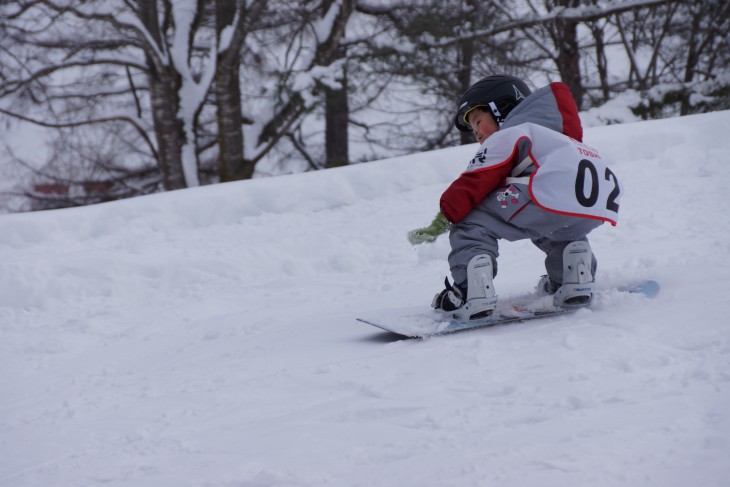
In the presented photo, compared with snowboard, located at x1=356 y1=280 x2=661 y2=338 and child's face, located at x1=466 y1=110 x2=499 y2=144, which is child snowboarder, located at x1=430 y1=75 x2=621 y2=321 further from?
child's face, located at x1=466 y1=110 x2=499 y2=144

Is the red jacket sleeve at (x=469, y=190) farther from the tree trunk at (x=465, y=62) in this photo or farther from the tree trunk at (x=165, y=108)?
the tree trunk at (x=165, y=108)

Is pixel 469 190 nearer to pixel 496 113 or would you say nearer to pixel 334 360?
pixel 496 113

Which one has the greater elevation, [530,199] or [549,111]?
[549,111]

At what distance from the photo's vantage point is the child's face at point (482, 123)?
359 cm

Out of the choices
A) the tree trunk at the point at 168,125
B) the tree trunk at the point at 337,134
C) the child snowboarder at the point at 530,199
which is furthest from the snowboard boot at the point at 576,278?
the tree trunk at the point at 168,125

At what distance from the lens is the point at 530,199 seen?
10.5 ft

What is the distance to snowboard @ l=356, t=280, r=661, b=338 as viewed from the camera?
10.4 feet

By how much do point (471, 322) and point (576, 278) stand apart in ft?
1.66

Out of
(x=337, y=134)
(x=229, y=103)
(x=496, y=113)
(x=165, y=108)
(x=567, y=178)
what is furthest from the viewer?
(x=337, y=134)

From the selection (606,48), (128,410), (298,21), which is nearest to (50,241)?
(128,410)

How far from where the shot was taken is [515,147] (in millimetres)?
3180

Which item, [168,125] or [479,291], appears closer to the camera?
[479,291]

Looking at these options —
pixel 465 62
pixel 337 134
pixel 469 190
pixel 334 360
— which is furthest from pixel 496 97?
pixel 337 134

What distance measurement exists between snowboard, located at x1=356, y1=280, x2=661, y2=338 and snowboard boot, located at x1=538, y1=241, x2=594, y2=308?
0.16 feet
